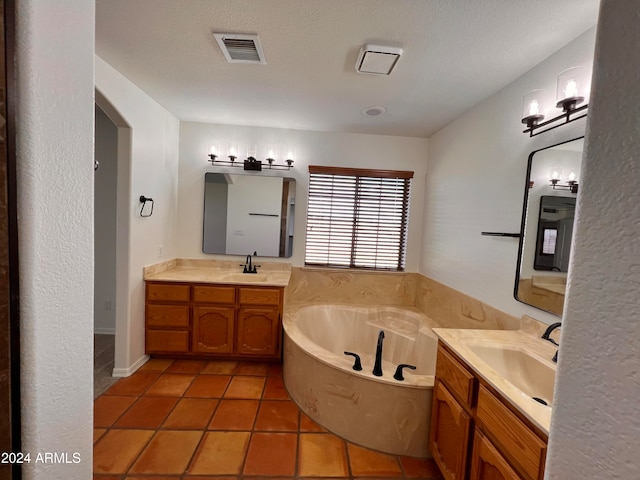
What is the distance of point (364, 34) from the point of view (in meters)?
1.51

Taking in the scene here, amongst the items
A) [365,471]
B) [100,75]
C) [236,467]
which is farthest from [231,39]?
[365,471]

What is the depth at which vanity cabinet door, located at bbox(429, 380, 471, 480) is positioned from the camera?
1.29 m

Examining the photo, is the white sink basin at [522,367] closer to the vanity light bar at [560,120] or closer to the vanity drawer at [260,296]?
the vanity light bar at [560,120]

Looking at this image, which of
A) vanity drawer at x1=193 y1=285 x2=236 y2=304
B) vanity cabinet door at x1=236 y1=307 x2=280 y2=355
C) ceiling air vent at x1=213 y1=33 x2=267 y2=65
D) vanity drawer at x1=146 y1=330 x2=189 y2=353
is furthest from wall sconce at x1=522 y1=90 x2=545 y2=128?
vanity drawer at x1=146 y1=330 x2=189 y2=353

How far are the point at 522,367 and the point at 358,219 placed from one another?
2.06 metres

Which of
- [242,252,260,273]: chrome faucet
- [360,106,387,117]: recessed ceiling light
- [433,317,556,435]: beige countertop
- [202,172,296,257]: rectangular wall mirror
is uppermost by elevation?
[360,106,387,117]: recessed ceiling light

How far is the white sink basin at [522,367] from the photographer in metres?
1.31

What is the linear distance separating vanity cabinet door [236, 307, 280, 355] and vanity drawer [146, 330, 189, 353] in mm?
531

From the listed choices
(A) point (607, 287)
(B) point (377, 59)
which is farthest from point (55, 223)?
(B) point (377, 59)

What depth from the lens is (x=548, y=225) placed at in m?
1.60

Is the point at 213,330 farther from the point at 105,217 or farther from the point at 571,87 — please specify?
the point at 571,87

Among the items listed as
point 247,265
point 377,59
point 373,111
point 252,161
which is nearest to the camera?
point 377,59

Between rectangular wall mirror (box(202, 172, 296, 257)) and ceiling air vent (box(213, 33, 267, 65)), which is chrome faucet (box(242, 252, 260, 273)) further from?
ceiling air vent (box(213, 33, 267, 65))

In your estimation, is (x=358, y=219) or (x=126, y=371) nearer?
(x=126, y=371)
